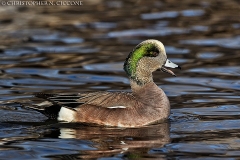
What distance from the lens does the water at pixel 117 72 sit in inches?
279

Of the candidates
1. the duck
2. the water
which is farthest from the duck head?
the water

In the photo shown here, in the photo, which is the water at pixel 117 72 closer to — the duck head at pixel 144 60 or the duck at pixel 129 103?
the duck at pixel 129 103

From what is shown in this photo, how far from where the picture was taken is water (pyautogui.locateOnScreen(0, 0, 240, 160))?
7.09 m

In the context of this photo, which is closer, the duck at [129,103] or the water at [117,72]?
the water at [117,72]

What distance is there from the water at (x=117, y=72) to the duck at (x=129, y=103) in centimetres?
12

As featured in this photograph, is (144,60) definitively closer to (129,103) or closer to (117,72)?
(129,103)

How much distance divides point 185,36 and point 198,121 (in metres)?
6.08

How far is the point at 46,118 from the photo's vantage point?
8555mm

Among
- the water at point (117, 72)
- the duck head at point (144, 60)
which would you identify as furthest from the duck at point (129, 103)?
the water at point (117, 72)

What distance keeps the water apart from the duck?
0.12 meters

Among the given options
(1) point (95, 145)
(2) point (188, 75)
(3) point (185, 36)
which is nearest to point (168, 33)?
(3) point (185, 36)

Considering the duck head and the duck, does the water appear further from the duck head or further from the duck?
the duck head

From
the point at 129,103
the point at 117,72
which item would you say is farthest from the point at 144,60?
the point at 117,72

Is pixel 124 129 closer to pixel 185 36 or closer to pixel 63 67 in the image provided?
pixel 63 67
